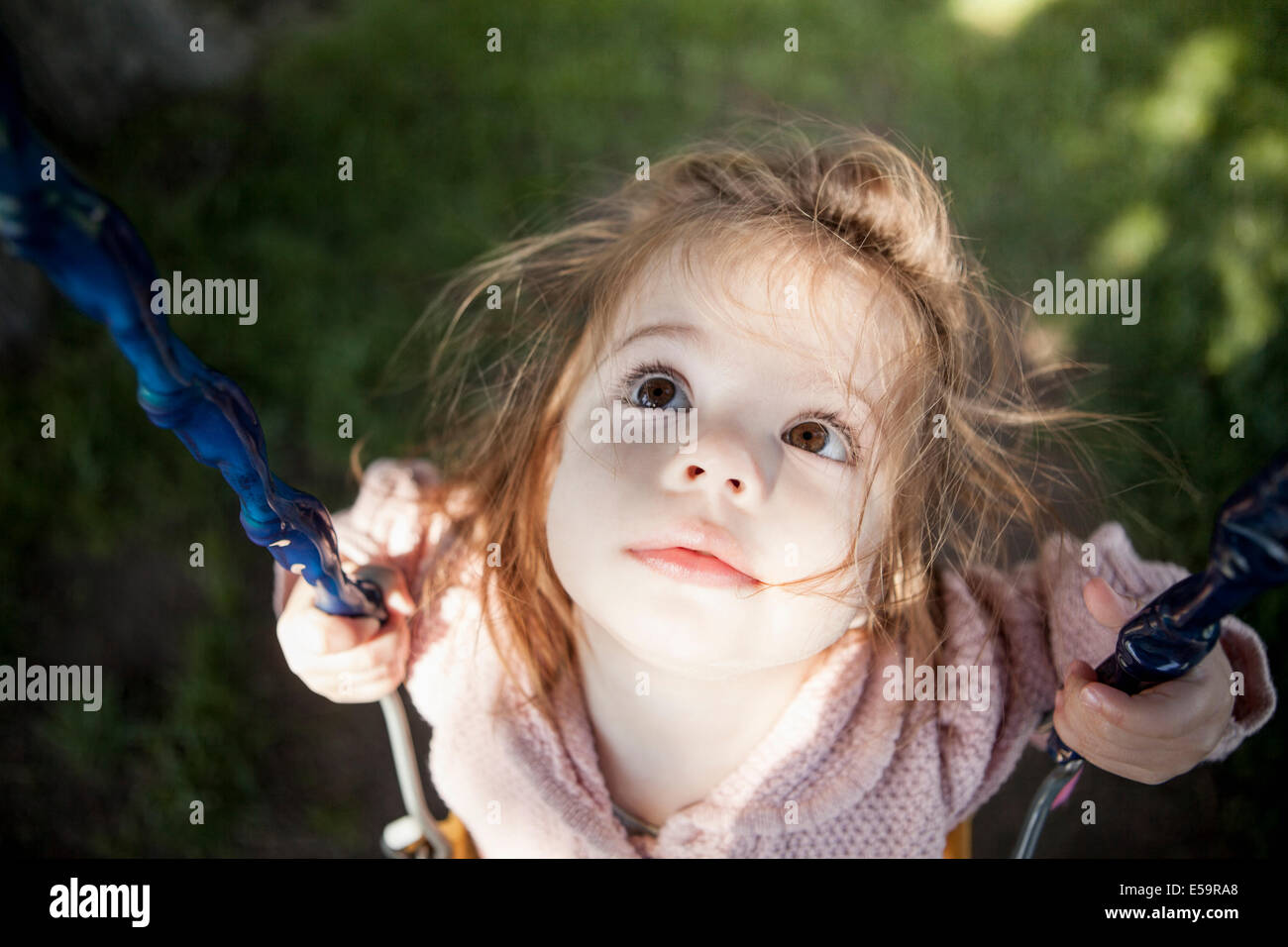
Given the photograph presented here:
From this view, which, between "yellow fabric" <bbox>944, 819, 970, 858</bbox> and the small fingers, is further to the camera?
"yellow fabric" <bbox>944, 819, 970, 858</bbox>

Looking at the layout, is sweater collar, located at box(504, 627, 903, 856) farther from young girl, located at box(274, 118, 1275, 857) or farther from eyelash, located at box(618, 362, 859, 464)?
eyelash, located at box(618, 362, 859, 464)

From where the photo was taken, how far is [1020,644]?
89 centimetres

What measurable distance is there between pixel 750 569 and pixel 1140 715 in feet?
1.03

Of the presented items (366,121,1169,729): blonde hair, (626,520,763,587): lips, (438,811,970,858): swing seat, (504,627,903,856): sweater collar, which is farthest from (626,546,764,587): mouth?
(438,811,970,858): swing seat

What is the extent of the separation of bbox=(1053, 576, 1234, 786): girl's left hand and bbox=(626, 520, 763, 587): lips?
274 millimetres

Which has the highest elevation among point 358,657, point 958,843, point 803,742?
point 358,657

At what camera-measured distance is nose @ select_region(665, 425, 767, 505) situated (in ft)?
2.30

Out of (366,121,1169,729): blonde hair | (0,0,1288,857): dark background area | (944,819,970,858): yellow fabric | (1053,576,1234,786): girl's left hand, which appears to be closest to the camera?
(1053,576,1234,786): girl's left hand

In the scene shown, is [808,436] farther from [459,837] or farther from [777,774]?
[459,837]

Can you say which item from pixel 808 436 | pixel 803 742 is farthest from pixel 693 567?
pixel 803 742

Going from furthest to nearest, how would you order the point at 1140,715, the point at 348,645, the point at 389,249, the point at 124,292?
the point at 389,249
the point at 348,645
the point at 1140,715
the point at 124,292

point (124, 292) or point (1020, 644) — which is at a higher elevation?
point (124, 292)

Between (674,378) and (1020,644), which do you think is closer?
(674,378)

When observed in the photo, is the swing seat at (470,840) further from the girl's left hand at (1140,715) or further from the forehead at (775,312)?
the forehead at (775,312)
